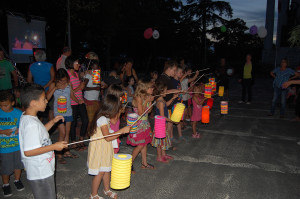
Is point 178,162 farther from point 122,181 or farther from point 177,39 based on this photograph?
point 177,39

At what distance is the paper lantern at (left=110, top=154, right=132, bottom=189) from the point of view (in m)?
2.94

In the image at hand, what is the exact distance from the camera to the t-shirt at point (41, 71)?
5.07 meters

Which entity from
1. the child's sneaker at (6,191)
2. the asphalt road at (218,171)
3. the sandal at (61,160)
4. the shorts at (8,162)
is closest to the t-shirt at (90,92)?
the asphalt road at (218,171)

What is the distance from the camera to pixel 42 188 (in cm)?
243

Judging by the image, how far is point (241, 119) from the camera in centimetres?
806

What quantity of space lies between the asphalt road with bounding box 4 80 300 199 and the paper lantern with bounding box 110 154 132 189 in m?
0.57

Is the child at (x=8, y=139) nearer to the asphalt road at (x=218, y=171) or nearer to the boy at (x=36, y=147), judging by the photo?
the asphalt road at (x=218, y=171)

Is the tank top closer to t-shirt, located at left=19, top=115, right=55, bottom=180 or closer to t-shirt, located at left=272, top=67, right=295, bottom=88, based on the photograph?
t-shirt, located at left=19, top=115, right=55, bottom=180

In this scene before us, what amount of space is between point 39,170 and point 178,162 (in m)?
2.80

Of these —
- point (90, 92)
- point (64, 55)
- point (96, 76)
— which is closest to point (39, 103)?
point (96, 76)

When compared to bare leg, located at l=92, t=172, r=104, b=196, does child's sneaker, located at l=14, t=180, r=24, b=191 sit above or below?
below

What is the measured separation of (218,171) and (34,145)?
3.09 meters

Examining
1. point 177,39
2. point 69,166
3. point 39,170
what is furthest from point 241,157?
point 177,39

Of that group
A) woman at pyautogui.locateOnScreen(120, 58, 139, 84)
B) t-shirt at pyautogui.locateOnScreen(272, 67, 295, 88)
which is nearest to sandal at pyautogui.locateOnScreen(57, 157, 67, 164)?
woman at pyautogui.locateOnScreen(120, 58, 139, 84)
